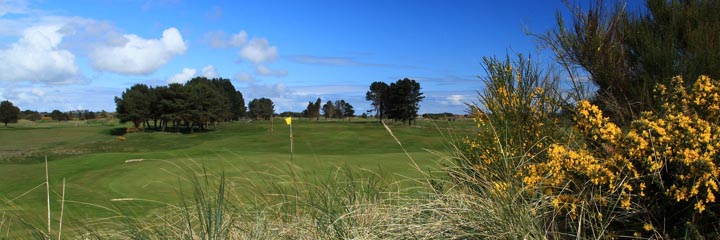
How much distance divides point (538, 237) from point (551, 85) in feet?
11.7

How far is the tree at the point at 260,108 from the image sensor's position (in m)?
113

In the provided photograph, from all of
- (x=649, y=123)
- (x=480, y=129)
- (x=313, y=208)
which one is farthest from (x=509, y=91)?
(x=313, y=208)

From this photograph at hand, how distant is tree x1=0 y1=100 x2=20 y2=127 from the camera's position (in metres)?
73.4

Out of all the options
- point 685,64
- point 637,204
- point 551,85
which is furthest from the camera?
point 551,85

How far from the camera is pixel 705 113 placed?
13.1ft

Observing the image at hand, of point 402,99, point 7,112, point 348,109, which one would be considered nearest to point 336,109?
point 348,109

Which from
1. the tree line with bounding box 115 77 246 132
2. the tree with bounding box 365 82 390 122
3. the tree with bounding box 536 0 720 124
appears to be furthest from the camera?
the tree with bounding box 365 82 390 122

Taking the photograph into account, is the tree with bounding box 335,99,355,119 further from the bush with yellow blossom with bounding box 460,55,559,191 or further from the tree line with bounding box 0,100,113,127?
the bush with yellow blossom with bounding box 460,55,559,191

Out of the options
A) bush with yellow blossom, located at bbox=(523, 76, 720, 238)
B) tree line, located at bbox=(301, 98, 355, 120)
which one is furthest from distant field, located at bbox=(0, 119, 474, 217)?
tree line, located at bbox=(301, 98, 355, 120)

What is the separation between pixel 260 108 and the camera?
121m

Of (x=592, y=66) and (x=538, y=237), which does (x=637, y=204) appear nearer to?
(x=538, y=237)

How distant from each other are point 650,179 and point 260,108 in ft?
396

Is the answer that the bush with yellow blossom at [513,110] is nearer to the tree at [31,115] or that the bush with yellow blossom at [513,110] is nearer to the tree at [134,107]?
the tree at [134,107]

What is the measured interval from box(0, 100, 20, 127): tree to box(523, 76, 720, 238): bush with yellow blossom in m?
88.0
